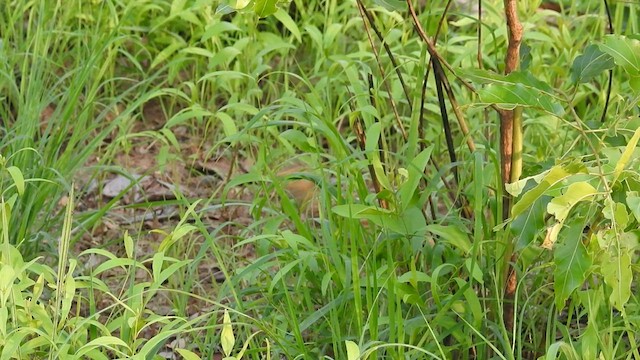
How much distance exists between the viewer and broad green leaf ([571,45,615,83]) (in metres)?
2.00

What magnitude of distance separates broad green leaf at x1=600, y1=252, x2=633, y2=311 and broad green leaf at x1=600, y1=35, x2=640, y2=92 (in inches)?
11.6

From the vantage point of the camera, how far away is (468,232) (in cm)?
217

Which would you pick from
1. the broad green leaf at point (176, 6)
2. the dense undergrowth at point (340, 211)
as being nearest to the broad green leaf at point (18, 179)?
the dense undergrowth at point (340, 211)

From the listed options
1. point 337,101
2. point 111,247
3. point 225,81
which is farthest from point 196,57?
point 111,247

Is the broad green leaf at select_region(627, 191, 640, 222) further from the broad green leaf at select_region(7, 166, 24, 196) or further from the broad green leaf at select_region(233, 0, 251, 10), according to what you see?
the broad green leaf at select_region(7, 166, 24, 196)

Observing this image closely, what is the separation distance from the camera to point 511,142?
81.4 inches

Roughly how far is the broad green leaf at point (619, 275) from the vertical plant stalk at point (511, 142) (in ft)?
1.17

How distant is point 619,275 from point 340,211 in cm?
61

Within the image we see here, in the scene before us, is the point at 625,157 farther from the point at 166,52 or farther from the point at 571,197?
the point at 166,52

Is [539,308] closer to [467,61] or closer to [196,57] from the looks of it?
[467,61]

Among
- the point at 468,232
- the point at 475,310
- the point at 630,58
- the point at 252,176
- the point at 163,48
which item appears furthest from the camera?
the point at 163,48

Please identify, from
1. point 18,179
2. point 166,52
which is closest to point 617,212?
point 18,179

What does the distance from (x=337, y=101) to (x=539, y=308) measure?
1219mm

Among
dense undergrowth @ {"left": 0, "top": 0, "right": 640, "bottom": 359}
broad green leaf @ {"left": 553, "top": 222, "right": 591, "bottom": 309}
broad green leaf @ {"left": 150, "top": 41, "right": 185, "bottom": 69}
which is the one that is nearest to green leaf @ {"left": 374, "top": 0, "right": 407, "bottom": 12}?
dense undergrowth @ {"left": 0, "top": 0, "right": 640, "bottom": 359}
